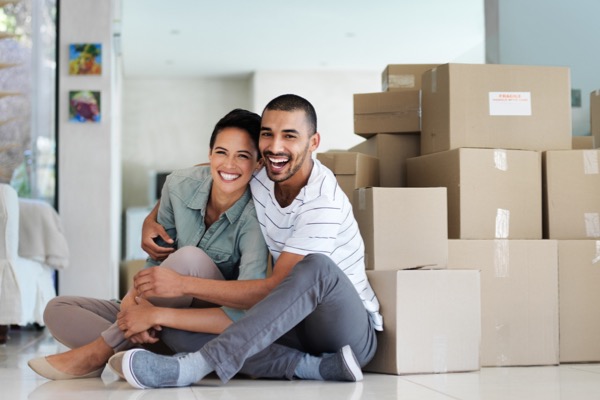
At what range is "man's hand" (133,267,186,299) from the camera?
203 centimetres

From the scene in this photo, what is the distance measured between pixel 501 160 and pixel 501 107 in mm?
184

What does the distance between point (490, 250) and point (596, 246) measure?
374 millimetres

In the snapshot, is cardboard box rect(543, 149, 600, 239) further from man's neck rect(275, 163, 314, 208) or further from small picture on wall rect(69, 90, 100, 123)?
small picture on wall rect(69, 90, 100, 123)

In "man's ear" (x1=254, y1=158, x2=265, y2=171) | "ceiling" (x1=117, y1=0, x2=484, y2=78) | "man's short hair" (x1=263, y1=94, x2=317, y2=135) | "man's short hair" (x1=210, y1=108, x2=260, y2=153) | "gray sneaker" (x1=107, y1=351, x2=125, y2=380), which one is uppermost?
"ceiling" (x1=117, y1=0, x2=484, y2=78)

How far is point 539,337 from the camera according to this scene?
2688mm

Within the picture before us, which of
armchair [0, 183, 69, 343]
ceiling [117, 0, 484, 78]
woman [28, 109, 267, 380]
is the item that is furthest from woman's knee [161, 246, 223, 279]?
ceiling [117, 0, 484, 78]

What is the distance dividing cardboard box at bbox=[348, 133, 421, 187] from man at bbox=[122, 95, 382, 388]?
876 millimetres

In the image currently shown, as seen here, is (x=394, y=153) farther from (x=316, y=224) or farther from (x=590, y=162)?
(x=316, y=224)

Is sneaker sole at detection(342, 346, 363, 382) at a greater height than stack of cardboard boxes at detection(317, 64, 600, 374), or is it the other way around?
stack of cardboard boxes at detection(317, 64, 600, 374)

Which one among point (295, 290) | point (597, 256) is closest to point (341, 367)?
point (295, 290)

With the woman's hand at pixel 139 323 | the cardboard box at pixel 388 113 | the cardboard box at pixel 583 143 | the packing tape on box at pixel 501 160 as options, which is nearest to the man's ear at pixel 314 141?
the woman's hand at pixel 139 323

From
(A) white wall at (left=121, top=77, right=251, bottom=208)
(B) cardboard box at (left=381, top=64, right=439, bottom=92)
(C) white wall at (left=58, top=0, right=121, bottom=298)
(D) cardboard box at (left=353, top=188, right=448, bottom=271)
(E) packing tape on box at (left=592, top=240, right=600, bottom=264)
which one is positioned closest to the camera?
(D) cardboard box at (left=353, top=188, right=448, bottom=271)

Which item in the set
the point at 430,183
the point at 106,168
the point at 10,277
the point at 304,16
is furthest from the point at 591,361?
the point at 304,16

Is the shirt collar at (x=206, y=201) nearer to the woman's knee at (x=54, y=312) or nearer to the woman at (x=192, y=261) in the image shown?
the woman at (x=192, y=261)
